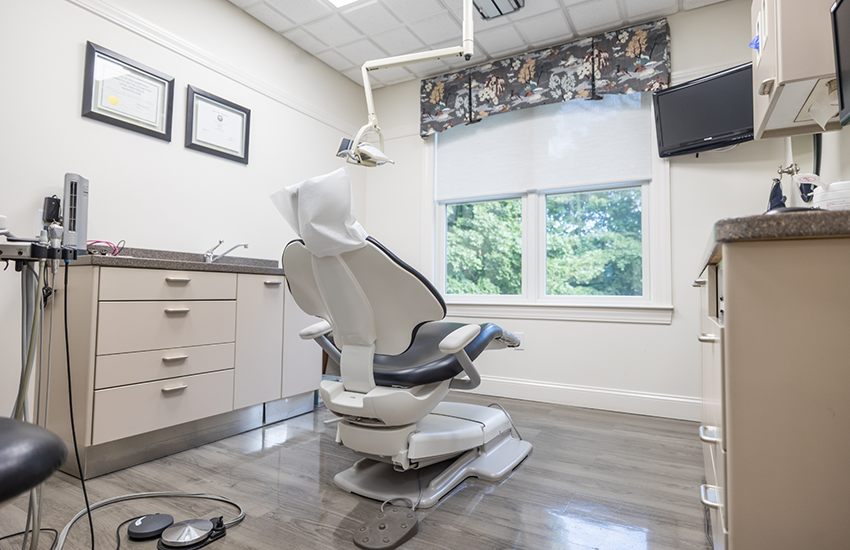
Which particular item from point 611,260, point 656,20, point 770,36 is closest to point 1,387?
point 770,36

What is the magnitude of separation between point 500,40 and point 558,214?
133 cm

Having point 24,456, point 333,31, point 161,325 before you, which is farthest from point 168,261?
point 333,31

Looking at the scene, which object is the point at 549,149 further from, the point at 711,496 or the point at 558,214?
the point at 711,496

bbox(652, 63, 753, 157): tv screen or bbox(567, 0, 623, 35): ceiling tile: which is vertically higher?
bbox(567, 0, 623, 35): ceiling tile

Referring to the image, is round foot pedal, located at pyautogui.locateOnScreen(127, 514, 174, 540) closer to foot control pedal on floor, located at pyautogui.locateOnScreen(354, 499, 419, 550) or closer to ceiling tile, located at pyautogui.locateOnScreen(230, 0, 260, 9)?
foot control pedal on floor, located at pyautogui.locateOnScreen(354, 499, 419, 550)

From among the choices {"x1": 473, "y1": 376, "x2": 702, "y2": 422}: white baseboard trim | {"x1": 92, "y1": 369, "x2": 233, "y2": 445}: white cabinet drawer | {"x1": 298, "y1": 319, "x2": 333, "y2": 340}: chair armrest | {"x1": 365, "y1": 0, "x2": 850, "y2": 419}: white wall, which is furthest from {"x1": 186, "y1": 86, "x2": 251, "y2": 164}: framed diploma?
{"x1": 473, "y1": 376, "x2": 702, "y2": 422}: white baseboard trim

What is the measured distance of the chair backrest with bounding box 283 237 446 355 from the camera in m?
1.53

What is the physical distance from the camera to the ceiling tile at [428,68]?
12.5ft

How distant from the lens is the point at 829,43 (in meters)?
1.21

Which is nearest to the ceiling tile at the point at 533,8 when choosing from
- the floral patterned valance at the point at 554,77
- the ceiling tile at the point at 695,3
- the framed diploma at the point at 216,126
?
the floral patterned valance at the point at 554,77

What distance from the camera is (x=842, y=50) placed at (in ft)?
3.53

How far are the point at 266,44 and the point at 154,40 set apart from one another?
2.88 ft

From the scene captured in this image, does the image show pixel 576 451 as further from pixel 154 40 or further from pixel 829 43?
pixel 154 40

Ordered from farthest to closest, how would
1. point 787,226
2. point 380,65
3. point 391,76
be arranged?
point 391,76 → point 380,65 → point 787,226
